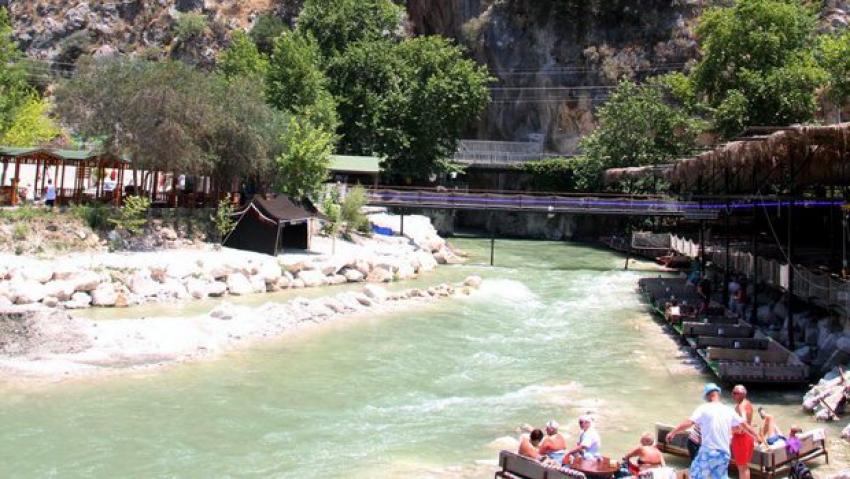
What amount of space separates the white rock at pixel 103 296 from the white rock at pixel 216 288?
3485mm

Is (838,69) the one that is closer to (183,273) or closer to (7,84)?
(183,273)

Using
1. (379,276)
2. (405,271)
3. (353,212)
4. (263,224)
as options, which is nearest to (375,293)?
(379,276)

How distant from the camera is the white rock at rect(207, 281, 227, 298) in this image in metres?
28.8

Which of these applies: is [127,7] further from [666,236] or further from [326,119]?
[666,236]

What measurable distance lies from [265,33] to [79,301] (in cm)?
5432

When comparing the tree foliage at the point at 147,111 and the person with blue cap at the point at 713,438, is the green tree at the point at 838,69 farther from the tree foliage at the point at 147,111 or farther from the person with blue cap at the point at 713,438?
the person with blue cap at the point at 713,438

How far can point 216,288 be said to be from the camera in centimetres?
2909

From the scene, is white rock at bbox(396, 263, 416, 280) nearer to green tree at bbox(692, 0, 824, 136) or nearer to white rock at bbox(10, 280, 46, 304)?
white rock at bbox(10, 280, 46, 304)

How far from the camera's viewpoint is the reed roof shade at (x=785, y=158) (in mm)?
18500

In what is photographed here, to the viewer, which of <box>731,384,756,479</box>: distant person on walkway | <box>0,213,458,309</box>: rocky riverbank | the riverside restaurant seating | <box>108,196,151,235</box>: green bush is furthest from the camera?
<box>108,196,151,235</box>: green bush

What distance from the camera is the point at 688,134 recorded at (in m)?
50.5

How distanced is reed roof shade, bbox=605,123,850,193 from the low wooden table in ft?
36.9

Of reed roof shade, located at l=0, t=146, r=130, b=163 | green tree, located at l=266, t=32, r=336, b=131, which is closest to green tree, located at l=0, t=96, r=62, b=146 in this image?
reed roof shade, located at l=0, t=146, r=130, b=163

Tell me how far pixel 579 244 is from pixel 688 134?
41.2ft
